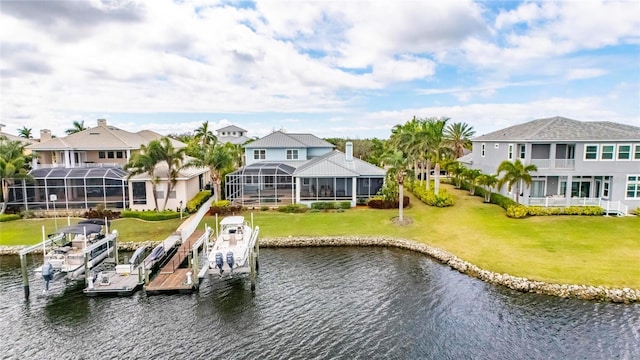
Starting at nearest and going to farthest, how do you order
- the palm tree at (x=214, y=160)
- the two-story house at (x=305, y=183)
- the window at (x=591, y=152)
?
the window at (x=591, y=152), the palm tree at (x=214, y=160), the two-story house at (x=305, y=183)

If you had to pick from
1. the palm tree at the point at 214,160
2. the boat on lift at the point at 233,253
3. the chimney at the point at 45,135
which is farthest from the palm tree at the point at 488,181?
the chimney at the point at 45,135

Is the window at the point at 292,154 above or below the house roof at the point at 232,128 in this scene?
below

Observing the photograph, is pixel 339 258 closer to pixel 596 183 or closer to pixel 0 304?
pixel 0 304

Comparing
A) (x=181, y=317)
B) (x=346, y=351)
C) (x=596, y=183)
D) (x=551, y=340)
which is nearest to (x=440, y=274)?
(x=551, y=340)

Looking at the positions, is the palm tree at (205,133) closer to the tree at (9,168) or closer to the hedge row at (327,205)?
the tree at (9,168)

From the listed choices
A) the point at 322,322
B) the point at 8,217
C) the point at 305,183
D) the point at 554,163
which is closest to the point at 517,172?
the point at 554,163

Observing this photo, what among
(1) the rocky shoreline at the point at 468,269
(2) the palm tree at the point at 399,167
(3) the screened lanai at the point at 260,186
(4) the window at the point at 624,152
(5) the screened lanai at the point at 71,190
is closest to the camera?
(1) the rocky shoreline at the point at 468,269

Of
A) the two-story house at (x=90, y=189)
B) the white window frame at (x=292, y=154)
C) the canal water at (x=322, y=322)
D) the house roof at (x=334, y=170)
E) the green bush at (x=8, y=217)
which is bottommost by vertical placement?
the canal water at (x=322, y=322)
